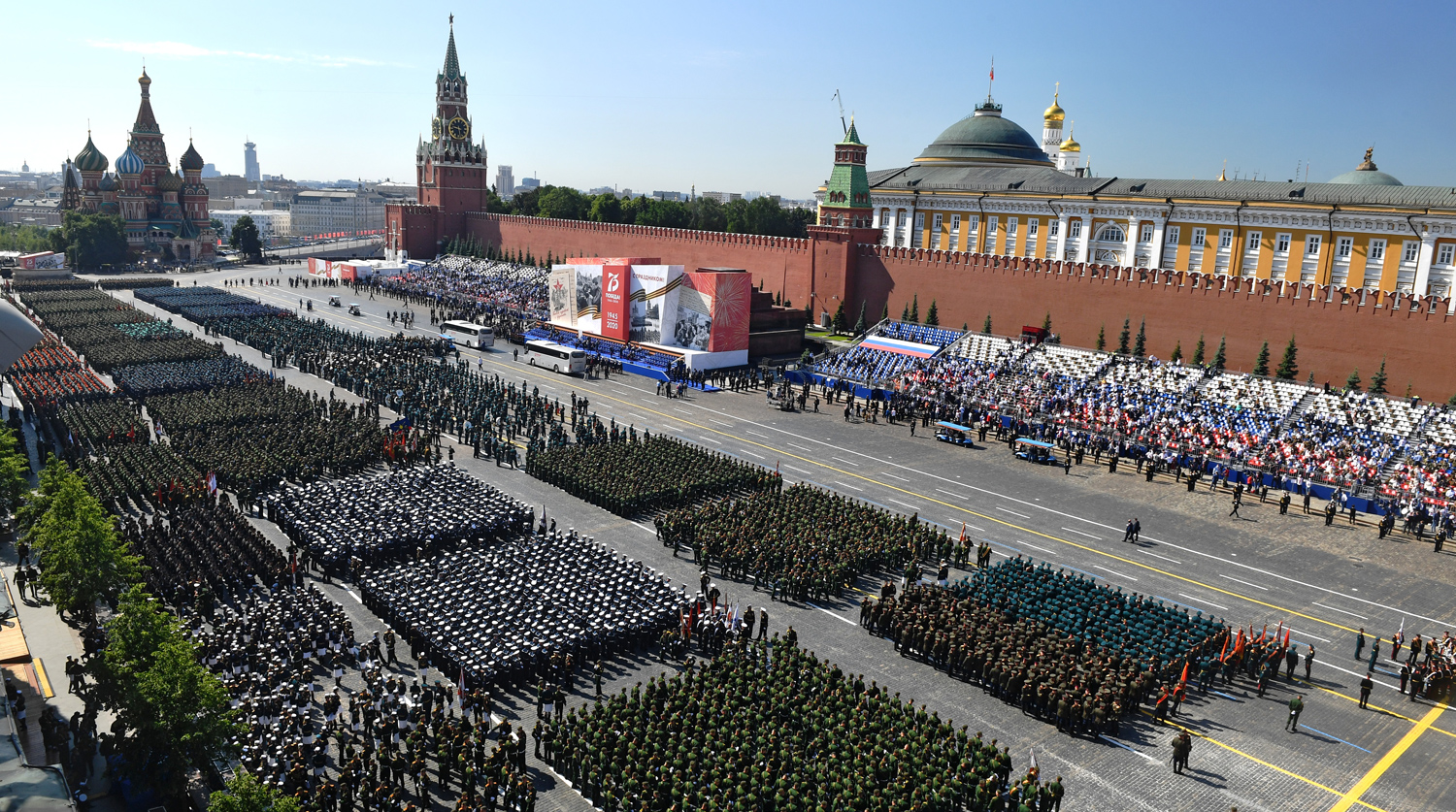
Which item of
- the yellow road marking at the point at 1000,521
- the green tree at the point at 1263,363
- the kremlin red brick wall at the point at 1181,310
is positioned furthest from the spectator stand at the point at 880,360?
the green tree at the point at 1263,363

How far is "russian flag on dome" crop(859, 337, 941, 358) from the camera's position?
154 feet

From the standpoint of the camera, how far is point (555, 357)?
4847 cm

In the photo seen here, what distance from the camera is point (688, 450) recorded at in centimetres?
3128

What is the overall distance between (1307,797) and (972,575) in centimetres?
915

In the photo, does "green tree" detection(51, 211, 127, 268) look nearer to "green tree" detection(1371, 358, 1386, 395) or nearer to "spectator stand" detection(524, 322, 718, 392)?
"spectator stand" detection(524, 322, 718, 392)

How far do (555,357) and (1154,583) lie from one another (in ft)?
107

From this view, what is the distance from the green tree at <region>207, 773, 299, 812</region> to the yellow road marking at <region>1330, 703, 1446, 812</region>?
1530 cm

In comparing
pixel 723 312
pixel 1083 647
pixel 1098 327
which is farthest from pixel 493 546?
pixel 1098 327

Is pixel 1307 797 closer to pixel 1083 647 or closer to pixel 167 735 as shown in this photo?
pixel 1083 647

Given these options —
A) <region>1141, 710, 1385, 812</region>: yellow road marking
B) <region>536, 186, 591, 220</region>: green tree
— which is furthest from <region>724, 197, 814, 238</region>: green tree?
<region>1141, 710, 1385, 812</region>: yellow road marking

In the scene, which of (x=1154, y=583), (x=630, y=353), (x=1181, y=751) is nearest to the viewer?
(x=1181, y=751)

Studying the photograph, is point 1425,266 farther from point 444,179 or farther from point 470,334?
point 444,179

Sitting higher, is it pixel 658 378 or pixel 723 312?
pixel 723 312

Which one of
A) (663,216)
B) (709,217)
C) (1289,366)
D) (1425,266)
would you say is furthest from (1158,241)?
(709,217)
